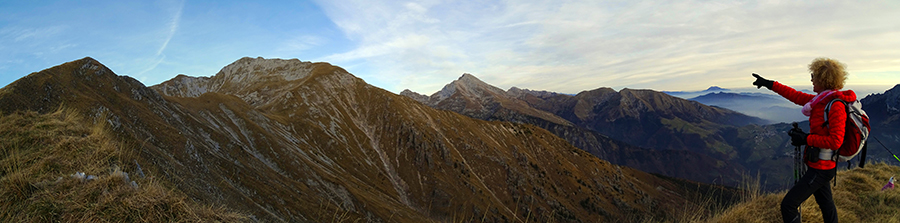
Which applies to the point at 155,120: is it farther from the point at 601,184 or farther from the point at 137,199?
the point at 601,184

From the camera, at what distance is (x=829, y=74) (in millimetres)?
5215

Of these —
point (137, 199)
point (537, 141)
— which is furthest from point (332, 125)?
point (137, 199)

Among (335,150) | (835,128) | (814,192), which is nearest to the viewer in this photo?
(835,128)

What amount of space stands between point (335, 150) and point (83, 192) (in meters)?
75.6

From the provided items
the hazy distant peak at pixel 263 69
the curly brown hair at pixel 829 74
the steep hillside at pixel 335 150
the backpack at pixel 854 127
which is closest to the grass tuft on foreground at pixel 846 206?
the backpack at pixel 854 127

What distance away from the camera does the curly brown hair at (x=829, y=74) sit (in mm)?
5168

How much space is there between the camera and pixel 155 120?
3381cm

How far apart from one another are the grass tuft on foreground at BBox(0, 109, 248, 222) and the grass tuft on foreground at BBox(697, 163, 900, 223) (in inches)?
337

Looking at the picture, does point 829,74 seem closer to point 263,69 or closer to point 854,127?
point 854,127

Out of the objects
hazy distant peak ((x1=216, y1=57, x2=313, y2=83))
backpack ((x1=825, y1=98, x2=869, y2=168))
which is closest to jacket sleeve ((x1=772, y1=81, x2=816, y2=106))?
backpack ((x1=825, y1=98, x2=869, y2=168))

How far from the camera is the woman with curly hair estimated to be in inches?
191

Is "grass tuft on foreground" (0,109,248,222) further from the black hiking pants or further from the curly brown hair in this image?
the curly brown hair

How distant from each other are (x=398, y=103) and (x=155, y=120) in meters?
77.0

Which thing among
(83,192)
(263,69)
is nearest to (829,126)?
(83,192)
